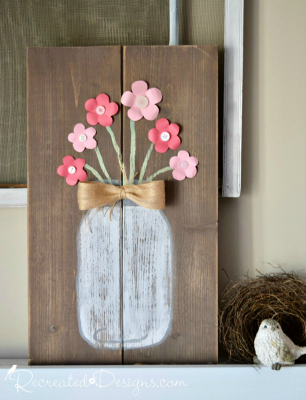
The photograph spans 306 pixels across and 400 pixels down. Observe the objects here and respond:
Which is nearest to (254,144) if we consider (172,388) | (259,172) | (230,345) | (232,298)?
(259,172)

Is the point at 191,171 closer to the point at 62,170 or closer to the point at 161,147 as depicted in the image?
the point at 161,147

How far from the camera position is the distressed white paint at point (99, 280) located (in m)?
0.83

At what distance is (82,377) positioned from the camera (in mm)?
792

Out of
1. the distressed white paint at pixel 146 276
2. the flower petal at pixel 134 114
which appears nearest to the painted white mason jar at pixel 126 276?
the distressed white paint at pixel 146 276

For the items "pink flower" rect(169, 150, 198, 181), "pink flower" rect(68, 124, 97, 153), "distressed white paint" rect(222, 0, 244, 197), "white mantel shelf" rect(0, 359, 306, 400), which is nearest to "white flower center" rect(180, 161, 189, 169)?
"pink flower" rect(169, 150, 198, 181)

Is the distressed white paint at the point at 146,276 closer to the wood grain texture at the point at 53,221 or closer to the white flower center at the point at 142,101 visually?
the wood grain texture at the point at 53,221

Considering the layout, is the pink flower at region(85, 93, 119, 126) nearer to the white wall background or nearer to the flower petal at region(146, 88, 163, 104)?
the flower petal at region(146, 88, 163, 104)

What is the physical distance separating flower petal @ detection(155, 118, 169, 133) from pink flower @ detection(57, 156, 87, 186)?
21 centimetres

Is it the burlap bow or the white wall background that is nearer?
the burlap bow

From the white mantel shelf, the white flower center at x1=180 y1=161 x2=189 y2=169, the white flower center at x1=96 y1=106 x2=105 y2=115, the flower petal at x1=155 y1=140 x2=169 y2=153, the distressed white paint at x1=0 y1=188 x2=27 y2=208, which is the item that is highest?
the white flower center at x1=96 y1=106 x2=105 y2=115

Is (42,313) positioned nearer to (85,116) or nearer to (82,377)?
(82,377)

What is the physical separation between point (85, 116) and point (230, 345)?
2.27 feet

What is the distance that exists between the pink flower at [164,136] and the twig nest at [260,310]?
39 cm

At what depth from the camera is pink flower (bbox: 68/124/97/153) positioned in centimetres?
82
